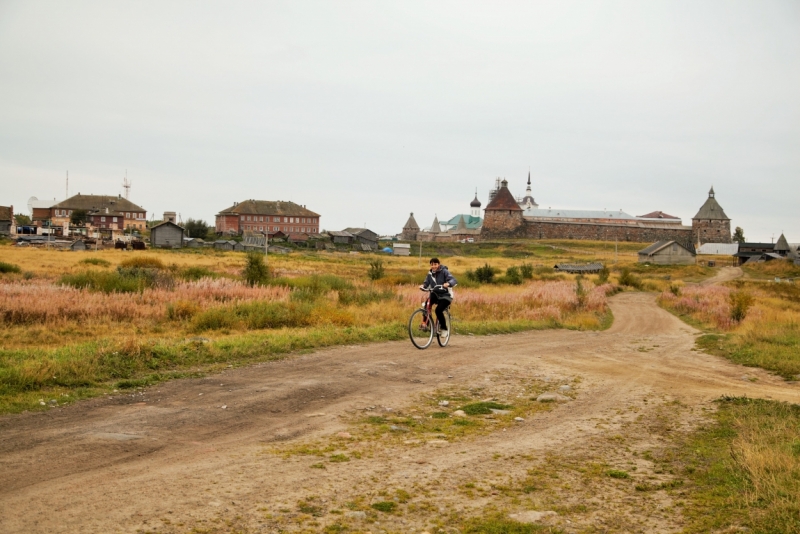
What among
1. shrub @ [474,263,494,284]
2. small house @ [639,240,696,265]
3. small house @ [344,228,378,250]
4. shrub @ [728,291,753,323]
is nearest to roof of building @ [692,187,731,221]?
small house @ [639,240,696,265]

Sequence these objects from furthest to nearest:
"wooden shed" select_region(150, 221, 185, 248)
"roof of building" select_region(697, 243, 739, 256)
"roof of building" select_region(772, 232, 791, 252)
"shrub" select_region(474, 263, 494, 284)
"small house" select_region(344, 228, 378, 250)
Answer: "roof of building" select_region(697, 243, 739, 256) < "small house" select_region(344, 228, 378, 250) < "roof of building" select_region(772, 232, 791, 252) < "wooden shed" select_region(150, 221, 185, 248) < "shrub" select_region(474, 263, 494, 284)

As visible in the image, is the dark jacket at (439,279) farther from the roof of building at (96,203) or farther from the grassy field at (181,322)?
the roof of building at (96,203)

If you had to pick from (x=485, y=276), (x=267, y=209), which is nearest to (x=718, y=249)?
(x=267, y=209)

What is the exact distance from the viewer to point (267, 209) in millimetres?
114250

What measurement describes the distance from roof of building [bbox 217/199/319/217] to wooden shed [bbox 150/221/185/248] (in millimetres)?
32600

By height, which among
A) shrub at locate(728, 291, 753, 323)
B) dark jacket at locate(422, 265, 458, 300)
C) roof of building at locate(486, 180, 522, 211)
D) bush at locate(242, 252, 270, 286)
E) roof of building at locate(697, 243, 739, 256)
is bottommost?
shrub at locate(728, 291, 753, 323)

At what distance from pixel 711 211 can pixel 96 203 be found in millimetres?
110096

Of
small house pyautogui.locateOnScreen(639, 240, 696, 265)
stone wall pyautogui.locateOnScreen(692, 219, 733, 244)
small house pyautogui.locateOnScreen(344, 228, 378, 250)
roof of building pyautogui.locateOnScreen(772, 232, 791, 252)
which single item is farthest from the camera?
stone wall pyautogui.locateOnScreen(692, 219, 733, 244)

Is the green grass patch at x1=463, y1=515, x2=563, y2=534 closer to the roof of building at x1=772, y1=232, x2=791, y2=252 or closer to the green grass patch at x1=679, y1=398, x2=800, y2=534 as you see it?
the green grass patch at x1=679, y1=398, x2=800, y2=534

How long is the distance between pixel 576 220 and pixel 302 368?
428 ft

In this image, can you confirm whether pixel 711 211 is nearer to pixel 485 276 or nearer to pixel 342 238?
pixel 342 238

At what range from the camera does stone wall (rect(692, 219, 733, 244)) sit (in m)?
127

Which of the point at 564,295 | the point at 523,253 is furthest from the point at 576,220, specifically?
the point at 564,295

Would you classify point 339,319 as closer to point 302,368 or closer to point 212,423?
point 302,368
